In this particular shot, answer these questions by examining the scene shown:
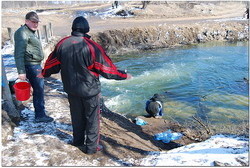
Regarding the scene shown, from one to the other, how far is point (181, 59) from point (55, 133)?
13.2m

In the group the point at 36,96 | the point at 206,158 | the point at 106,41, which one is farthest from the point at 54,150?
the point at 106,41

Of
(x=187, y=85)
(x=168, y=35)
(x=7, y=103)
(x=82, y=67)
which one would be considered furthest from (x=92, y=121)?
(x=168, y=35)

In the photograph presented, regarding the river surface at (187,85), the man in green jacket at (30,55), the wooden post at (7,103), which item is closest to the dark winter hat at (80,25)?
the man in green jacket at (30,55)

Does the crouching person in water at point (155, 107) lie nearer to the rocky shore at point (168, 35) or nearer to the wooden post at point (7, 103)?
the wooden post at point (7, 103)

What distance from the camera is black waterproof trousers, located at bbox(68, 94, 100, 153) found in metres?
3.43

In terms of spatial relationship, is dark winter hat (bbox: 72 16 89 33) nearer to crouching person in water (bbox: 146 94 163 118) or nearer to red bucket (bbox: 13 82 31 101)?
red bucket (bbox: 13 82 31 101)

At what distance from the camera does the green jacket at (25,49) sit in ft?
12.9

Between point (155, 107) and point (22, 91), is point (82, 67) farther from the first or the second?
point (155, 107)

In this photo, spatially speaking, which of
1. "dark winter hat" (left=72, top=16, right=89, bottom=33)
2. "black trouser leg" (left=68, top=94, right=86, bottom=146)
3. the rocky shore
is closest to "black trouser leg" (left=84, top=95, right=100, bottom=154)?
"black trouser leg" (left=68, top=94, right=86, bottom=146)

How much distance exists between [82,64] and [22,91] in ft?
5.98

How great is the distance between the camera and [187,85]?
37.5 ft

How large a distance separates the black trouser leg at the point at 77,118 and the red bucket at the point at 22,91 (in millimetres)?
1341

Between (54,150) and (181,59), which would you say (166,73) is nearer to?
(181,59)

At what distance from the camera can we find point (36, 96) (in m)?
4.54
